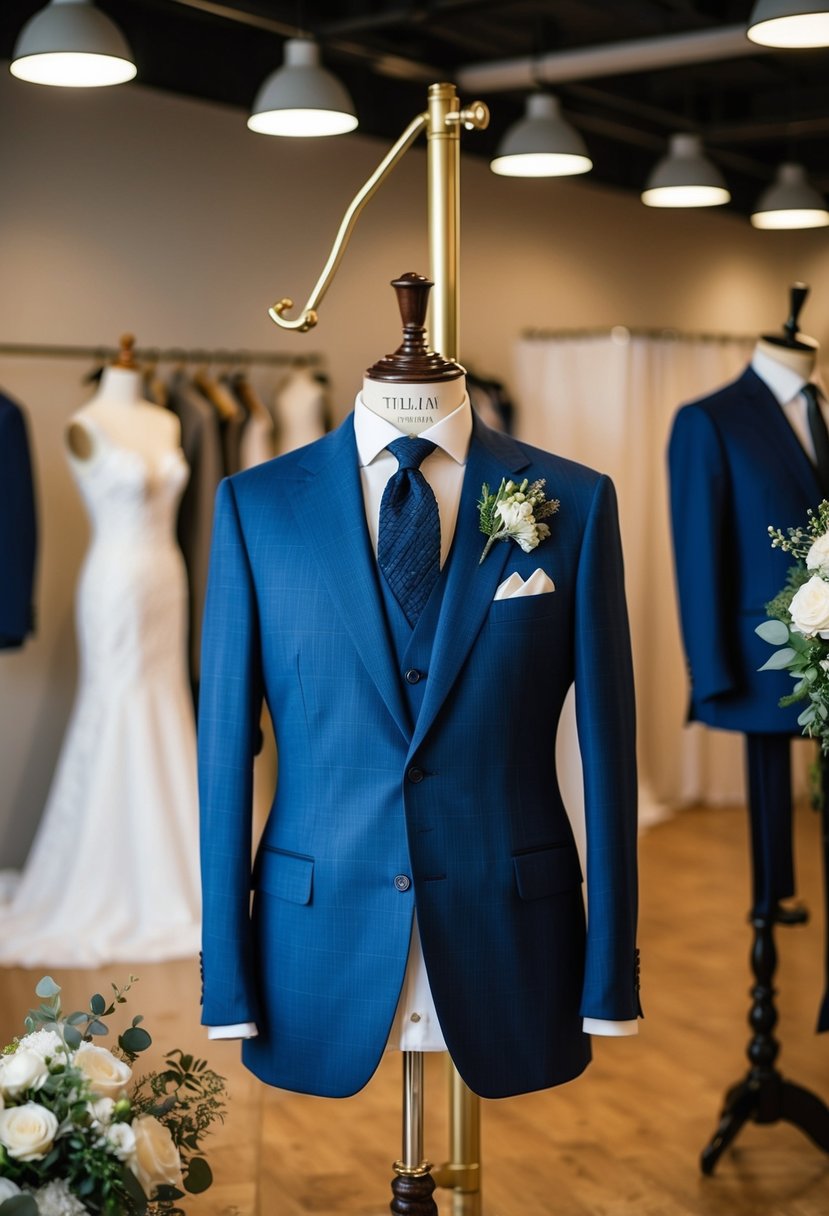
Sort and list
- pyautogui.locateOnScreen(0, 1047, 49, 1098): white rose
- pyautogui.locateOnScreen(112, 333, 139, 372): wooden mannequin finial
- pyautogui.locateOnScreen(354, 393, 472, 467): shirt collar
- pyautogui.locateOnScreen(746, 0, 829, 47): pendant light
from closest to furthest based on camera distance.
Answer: pyautogui.locateOnScreen(0, 1047, 49, 1098): white rose → pyautogui.locateOnScreen(354, 393, 472, 467): shirt collar → pyautogui.locateOnScreen(746, 0, 829, 47): pendant light → pyautogui.locateOnScreen(112, 333, 139, 372): wooden mannequin finial

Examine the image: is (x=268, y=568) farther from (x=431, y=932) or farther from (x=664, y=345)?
(x=664, y=345)

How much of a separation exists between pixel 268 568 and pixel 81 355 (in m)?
3.42

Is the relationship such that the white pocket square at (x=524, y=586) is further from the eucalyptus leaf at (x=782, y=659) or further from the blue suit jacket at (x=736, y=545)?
the blue suit jacket at (x=736, y=545)

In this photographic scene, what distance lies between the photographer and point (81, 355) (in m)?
5.19

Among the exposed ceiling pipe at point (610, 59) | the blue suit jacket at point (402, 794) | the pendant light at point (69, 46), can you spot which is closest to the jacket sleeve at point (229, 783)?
the blue suit jacket at point (402, 794)

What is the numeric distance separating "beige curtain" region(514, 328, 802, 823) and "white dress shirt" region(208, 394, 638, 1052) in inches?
183

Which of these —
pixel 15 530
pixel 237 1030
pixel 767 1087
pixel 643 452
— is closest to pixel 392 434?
pixel 237 1030

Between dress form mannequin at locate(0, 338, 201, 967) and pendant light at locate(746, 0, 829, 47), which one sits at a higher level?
pendant light at locate(746, 0, 829, 47)

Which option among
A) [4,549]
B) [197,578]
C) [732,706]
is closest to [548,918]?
[732,706]

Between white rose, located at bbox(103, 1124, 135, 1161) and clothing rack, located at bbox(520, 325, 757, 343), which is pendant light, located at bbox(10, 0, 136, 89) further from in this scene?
clothing rack, located at bbox(520, 325, 757, 343)

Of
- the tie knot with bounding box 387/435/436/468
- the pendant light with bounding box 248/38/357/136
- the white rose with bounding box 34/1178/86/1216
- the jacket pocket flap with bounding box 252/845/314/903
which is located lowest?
the white rose with bounding box 34/1178/86/1216

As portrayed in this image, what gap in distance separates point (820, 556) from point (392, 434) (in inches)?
29.1

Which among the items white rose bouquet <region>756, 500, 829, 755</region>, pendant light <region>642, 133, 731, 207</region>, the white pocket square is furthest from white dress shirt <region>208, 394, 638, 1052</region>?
pendant light <region>642, 133, 731, 207</region>

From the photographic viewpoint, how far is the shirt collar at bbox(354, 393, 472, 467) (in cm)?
205
